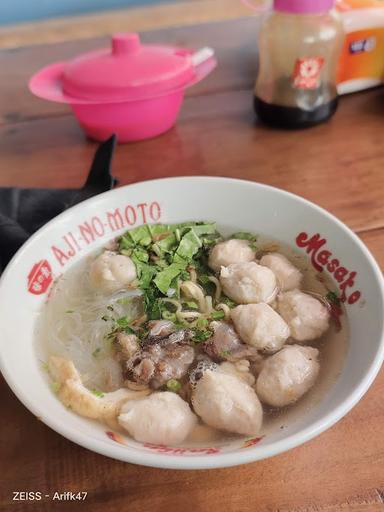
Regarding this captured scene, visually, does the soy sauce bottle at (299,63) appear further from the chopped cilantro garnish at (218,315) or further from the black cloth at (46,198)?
the chopped cilantro garnish at (218,315)

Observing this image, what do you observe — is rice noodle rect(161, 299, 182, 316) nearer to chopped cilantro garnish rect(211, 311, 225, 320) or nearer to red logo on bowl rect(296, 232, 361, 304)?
chopped cilantro garnish rect(211, 311, 225, 320)

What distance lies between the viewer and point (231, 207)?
1.00m

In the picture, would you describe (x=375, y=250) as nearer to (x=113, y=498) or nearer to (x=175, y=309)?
(x=175, y=309)

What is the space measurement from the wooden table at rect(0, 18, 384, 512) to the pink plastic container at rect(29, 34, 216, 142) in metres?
0.07

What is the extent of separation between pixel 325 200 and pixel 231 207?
0.89 ft

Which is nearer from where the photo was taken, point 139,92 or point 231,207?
point 231,207

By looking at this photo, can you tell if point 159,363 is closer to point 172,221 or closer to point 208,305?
point 208,305

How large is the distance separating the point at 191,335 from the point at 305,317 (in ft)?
0.63

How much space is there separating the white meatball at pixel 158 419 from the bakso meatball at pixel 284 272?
313mm

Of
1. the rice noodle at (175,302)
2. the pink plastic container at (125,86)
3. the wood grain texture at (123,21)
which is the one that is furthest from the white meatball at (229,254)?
the wood grain texture at (123,21)

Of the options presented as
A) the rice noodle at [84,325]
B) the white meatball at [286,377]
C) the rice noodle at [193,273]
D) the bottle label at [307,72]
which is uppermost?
the bottle label at [307,72]

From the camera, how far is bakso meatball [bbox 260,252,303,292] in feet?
2.98

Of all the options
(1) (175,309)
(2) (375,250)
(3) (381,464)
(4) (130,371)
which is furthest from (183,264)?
(3) (381,464)

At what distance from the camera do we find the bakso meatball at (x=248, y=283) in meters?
0.87
